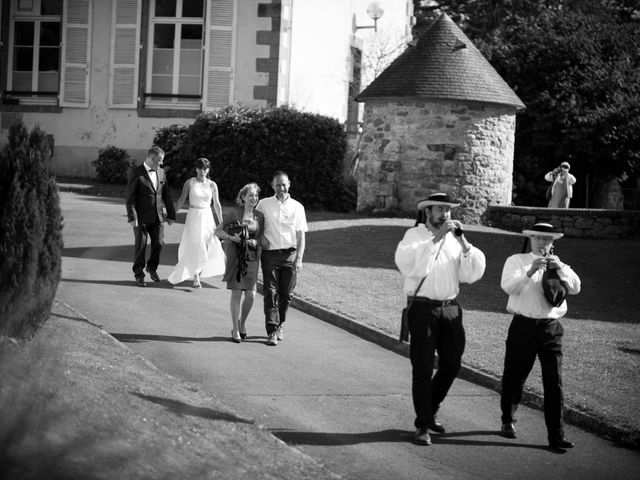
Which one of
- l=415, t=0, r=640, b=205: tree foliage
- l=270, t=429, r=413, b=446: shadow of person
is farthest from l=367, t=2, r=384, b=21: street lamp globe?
l=270, t=429, r=413, b=446: shadow of person

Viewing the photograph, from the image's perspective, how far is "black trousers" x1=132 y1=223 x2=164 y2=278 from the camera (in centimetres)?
1363

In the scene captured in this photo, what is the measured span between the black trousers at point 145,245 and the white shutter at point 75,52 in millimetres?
14496

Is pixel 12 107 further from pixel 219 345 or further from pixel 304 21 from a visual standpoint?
pixel 219 345

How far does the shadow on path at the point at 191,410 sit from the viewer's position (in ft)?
22.8

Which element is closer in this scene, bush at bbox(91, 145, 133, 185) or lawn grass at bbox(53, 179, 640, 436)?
lawn grass at bbox(53, 179, 640, 436)

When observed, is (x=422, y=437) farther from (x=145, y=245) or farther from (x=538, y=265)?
(x=145, y=245)

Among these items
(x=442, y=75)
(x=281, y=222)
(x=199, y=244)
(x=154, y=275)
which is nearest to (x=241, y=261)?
(x=281, y=222)

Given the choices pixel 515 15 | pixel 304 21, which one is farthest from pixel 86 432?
pixel 515 15

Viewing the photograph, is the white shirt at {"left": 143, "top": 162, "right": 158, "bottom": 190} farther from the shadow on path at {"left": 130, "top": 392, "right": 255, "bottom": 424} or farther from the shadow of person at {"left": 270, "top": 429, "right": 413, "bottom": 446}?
the shadow of person at {"left": 270, "top": 429, "right": 413, "bottom": 446}

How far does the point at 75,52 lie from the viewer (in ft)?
90.0

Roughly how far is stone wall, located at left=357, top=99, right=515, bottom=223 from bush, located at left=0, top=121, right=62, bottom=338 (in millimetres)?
17169

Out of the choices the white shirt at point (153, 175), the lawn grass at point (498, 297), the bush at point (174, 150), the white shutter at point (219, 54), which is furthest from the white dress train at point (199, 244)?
the white shutter at point (219, 54)

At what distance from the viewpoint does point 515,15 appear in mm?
38438

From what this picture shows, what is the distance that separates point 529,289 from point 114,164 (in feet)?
66.2
